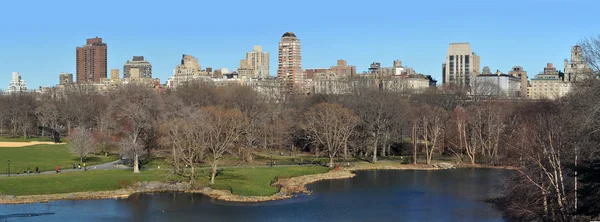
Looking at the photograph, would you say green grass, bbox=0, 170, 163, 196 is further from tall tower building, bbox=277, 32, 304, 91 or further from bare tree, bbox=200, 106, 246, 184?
tall tower building, bbox=277, 32, 304, 91

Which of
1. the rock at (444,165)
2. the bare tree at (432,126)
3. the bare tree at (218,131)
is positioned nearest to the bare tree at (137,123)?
the bare tree at (218,131)

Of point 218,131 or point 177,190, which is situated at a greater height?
point 218,131

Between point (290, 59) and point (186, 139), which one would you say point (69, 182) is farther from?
point (290, 59)

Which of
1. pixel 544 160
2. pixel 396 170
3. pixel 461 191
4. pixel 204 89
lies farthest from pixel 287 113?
pixel 544 160

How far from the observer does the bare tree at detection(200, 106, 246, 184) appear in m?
45.2

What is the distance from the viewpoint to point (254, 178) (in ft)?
153

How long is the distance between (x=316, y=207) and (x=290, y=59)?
15109 cm

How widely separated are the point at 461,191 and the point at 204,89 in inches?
1993

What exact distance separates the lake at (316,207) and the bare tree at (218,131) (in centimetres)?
473

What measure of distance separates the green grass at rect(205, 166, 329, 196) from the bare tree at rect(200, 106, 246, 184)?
3.45ft

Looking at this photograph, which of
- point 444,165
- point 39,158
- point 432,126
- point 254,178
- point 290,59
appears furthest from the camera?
point 290,59

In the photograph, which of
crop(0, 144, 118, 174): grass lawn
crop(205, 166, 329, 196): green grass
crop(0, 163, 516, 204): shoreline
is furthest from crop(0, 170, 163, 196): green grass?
crop(0, 144, 118, 174): grass lawn

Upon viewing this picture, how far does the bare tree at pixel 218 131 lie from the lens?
148 ft

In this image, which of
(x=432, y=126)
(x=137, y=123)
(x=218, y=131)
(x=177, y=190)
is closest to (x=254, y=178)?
(x=218, y=131)
